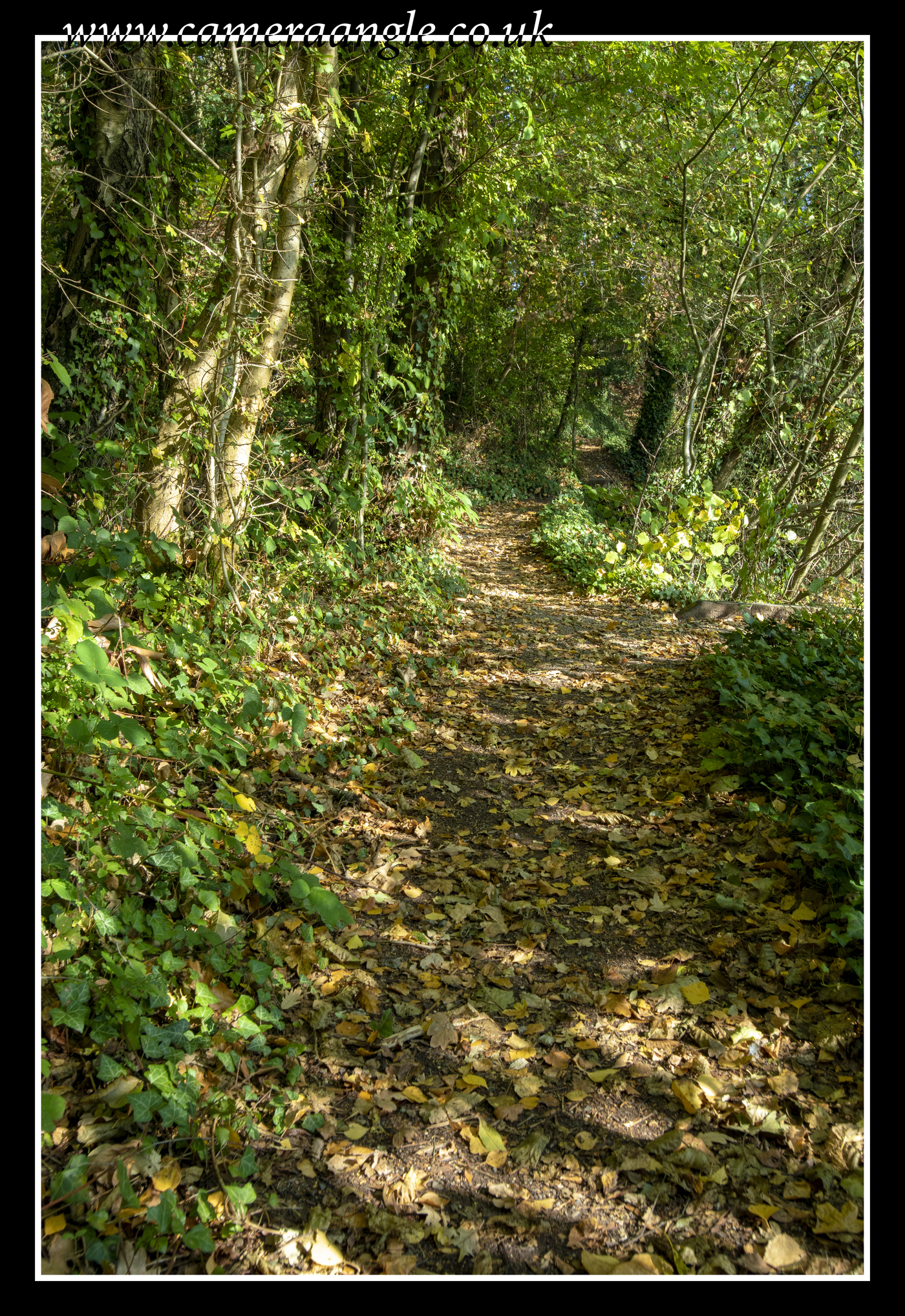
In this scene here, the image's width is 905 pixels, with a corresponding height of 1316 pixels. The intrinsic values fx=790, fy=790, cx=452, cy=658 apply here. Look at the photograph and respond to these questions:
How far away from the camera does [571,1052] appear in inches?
112

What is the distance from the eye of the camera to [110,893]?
2869mm

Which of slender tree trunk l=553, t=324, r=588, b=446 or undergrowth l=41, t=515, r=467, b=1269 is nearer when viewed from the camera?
undergrowth l=41, t=515, r=467, b=1269

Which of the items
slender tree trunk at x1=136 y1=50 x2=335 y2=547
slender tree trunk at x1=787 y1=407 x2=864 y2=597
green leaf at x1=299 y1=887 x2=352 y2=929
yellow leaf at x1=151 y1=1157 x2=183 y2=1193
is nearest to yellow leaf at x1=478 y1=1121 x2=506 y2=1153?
green leaf at x1=299 y1=887 x2=352 y2=929

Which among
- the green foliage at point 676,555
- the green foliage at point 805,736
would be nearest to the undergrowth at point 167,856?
the green foliage at point 805,736

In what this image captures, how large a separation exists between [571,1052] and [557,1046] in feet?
0.18

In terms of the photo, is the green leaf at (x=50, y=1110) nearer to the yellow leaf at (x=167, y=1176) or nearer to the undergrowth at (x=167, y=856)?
the undergrowth at (x=167, y=856)

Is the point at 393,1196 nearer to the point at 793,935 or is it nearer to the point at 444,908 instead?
the point at 444,908

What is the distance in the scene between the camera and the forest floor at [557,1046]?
217 centimetres

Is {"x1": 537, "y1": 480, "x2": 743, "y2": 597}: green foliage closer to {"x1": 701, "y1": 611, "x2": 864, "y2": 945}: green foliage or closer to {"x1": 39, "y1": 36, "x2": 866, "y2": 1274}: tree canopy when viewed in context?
{"x1": 39, "y1": 36, "x2": 866, "y2": 1274}: tree canopy

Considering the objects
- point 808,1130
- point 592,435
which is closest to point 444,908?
point 808,1130

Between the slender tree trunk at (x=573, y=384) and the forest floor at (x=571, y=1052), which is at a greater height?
the slender tree trunk at (x=573, y=384)

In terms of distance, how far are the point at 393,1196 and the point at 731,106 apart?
11188 mm

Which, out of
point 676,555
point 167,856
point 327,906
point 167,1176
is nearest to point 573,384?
point 676,555

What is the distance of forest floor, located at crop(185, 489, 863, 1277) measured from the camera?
7.13 ft
